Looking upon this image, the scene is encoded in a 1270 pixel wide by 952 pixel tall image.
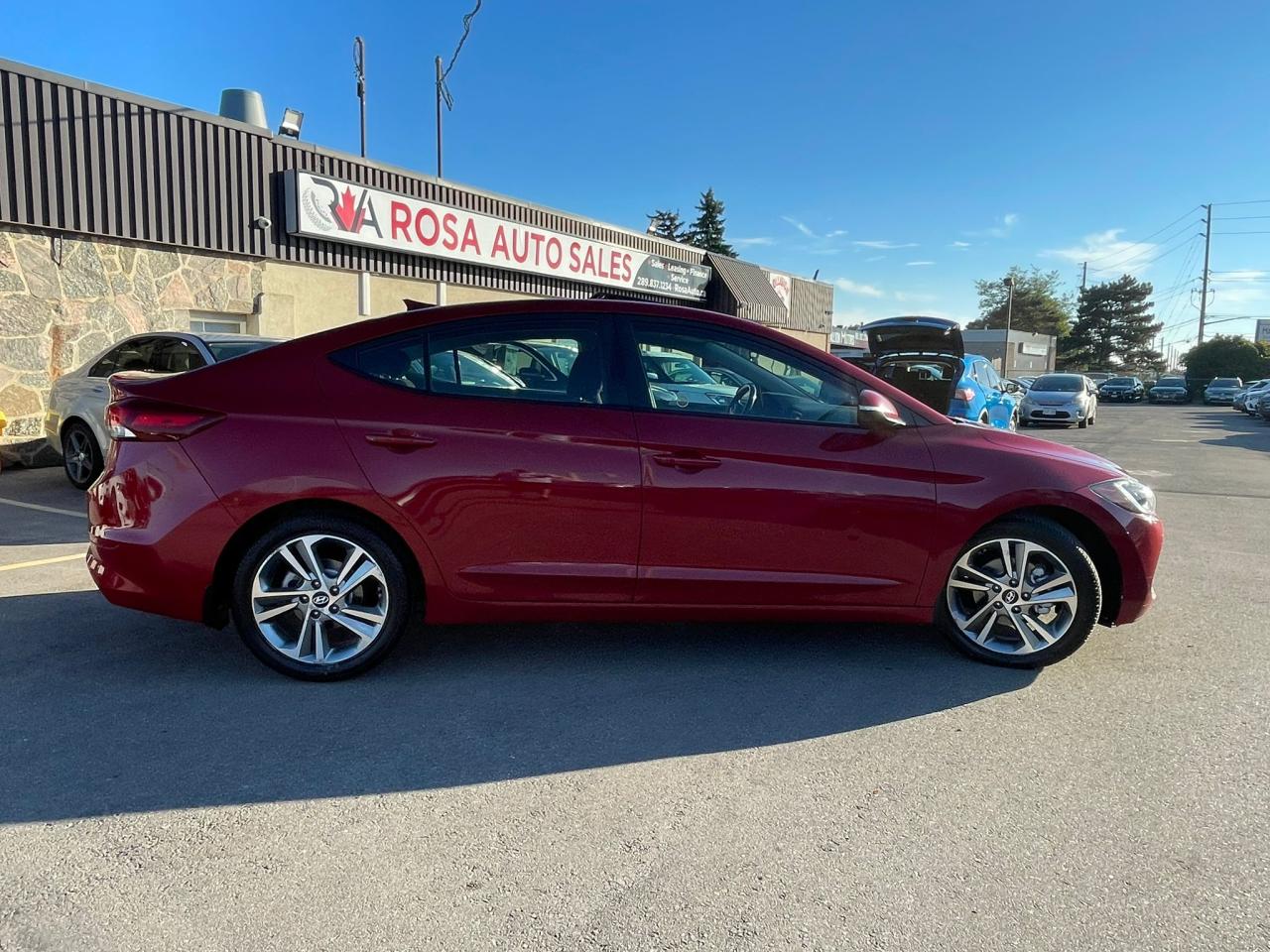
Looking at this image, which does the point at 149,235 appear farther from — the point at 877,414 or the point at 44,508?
the point at 877,414

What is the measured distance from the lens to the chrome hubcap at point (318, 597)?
3.57 m

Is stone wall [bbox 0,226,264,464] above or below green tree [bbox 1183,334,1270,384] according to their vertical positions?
below

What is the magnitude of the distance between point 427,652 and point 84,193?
30.5 ft

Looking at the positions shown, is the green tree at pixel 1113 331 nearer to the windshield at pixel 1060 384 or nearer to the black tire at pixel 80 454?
the windshield at pixel 1060 384

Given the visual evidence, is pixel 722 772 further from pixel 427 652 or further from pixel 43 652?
pixel 43 652

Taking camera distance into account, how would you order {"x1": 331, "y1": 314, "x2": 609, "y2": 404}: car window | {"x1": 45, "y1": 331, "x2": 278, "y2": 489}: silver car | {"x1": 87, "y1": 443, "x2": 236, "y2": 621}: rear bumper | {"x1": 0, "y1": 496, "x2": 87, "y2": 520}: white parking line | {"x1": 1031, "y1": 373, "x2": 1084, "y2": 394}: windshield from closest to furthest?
{"x1": 87, "y1": 443, "x2": 236, "y2": 621}: rear bumper, {"x1": 331, "y1": 314, "x2": 609, "y2": 404}: car window, {"x1": 0, "y1": 496, "x2": 87, "y2": 520}: white parking line, {"x1": 45, "y1": 331, "x2": 278, "y2": 489}: silver car, {"x1": 1031, "y1": 373, "x2": 1084, "y2": 394}: windshield

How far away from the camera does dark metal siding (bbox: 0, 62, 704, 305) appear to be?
955cm

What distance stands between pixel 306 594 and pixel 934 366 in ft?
36.2

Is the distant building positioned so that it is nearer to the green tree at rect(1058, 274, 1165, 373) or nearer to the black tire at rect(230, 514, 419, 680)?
the green tree at rect(1058, 274, 1165, 373)

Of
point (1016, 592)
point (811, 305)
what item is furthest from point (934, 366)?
point (811, 305)

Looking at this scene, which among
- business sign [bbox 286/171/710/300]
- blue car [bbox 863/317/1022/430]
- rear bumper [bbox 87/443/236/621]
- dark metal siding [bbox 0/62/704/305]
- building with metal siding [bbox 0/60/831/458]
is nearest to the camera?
rear bumper [bbox 87/443/236/621]

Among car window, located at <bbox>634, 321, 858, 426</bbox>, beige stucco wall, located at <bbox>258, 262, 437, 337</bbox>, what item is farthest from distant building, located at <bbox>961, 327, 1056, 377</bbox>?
car window, located at <bbox>634, 321, 858, 426</bbox>

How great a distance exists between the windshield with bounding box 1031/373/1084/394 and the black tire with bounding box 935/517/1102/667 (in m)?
20.7

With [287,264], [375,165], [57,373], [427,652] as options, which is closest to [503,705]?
[427,652]
